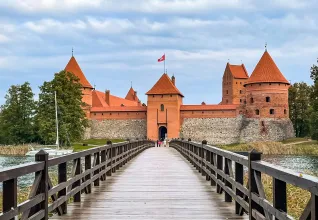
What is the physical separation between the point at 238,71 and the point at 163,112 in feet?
93.8

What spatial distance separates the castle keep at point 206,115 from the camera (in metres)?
53.7

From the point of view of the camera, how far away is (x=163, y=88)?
5841cm

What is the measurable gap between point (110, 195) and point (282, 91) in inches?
1957

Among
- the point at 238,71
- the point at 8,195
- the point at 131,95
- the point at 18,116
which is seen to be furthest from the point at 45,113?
the point at 131,95

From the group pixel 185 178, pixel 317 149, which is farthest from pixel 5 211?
pixel 317 149

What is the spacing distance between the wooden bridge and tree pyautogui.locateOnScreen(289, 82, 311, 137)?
170 feet

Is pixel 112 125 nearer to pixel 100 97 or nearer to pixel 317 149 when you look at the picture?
pixel 100 97

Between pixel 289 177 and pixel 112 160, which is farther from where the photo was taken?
pixel 112 160

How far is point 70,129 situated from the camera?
41.1 metres

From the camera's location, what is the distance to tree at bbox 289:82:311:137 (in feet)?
191

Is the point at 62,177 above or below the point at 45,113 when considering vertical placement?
below

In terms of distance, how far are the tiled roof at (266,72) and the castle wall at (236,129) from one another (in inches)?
195

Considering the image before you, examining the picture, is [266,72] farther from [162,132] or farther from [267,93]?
[162,132]

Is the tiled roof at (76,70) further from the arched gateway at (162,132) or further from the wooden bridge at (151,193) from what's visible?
the wooden bridge at (151,193)
